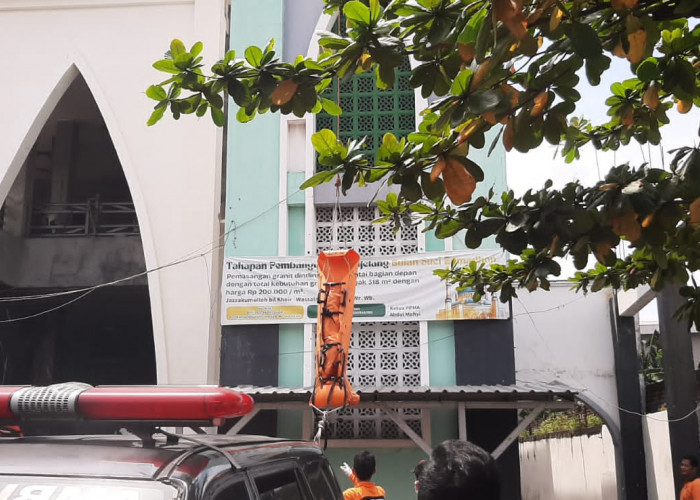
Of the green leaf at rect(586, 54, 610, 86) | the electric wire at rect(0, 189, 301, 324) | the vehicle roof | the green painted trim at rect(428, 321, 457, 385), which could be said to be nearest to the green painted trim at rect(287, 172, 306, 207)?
the electric wire at rect(0, 189, 301, 324)

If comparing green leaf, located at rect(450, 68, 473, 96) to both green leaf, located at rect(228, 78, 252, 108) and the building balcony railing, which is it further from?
the building balcony railing

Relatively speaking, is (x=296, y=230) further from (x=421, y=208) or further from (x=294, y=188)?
(x=421, y=208)

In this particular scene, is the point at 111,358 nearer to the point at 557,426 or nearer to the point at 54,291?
the point at 54,291

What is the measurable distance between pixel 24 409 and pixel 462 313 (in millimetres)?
7479

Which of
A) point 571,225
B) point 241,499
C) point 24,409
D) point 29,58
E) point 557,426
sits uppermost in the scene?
point 29,58

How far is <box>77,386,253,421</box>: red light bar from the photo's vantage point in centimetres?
249

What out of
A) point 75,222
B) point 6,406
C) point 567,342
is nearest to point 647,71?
point 6,406

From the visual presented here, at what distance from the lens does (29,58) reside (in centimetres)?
1150

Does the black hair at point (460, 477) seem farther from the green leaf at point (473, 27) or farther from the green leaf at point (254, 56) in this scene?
the green leaf at point (254, 56)

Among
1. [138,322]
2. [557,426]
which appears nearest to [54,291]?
[138,322]

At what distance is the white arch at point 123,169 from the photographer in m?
10.8

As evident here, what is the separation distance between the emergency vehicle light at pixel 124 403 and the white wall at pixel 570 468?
11.6 meters

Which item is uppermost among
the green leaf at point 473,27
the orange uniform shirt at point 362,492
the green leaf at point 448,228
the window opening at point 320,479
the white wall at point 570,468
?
the green leaf at point 473,27

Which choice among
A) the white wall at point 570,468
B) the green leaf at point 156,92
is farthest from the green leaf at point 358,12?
the white wall at point 570,468
